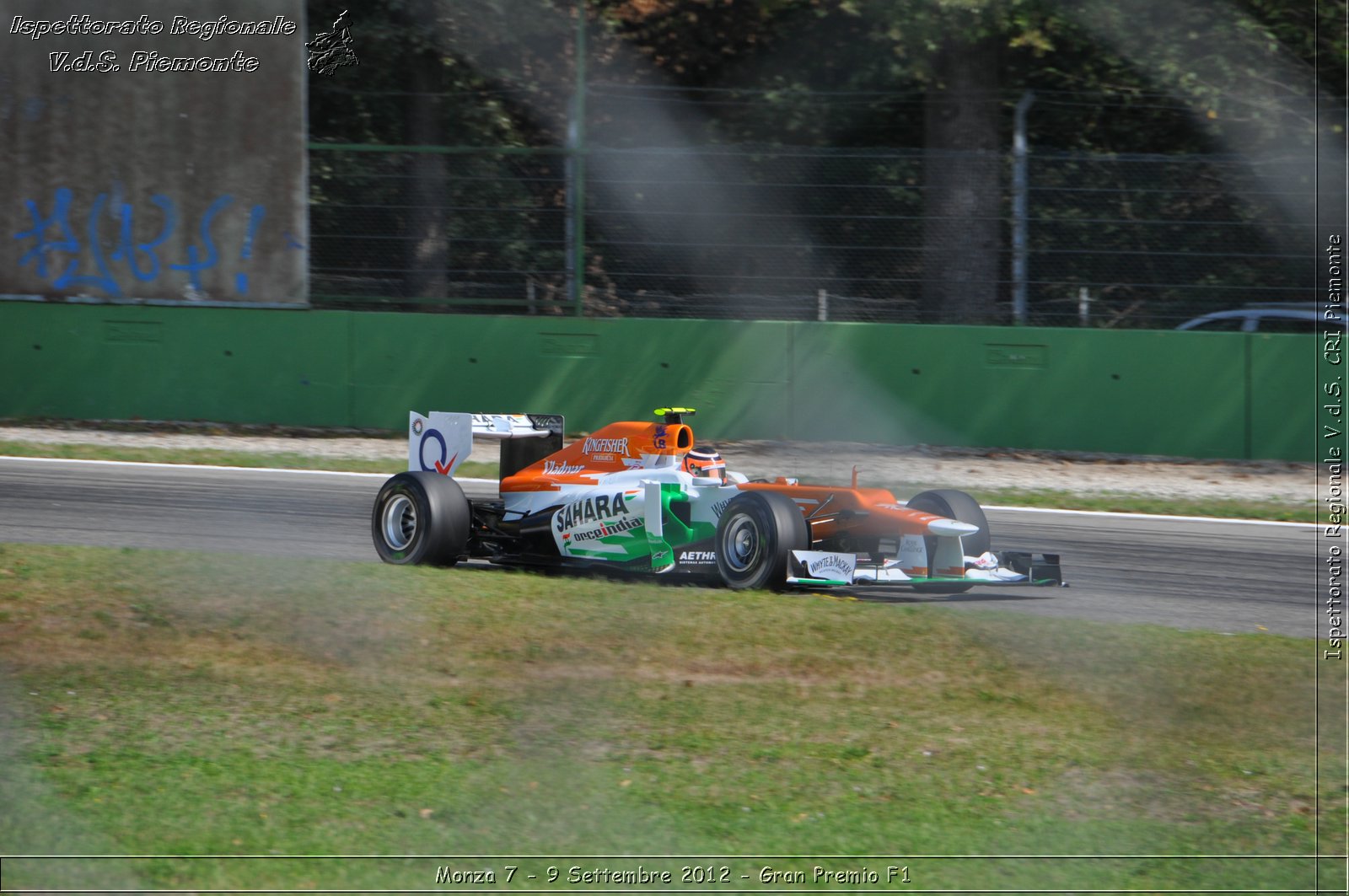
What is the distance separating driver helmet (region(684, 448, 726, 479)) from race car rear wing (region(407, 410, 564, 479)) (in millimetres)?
1140

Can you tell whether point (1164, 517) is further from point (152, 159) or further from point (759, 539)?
point (152, 159)

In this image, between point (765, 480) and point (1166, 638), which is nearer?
point (1166, 638)

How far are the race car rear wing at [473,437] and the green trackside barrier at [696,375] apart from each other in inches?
Result: 258

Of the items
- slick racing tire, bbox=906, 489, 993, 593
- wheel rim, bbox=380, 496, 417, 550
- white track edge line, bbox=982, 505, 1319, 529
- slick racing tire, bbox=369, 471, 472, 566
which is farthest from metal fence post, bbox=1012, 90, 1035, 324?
wheel rim, bbox=380, 496, 417, 550

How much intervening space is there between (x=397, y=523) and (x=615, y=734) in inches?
150

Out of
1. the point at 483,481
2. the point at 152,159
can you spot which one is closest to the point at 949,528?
the point at 483,481

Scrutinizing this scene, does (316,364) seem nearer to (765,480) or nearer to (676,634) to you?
(765,480)

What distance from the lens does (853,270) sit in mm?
16703

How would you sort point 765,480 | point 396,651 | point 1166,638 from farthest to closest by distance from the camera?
point 765,480 < point 1166,638 < point 396,651

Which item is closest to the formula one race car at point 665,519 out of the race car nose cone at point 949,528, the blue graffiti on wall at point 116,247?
the race car nose cone at point 949,528

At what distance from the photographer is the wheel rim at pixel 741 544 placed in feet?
26.5

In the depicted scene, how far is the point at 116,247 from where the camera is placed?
1808 cm

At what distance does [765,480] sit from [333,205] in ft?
34.7

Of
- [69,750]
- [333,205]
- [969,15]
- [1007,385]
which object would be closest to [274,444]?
[333,205]
